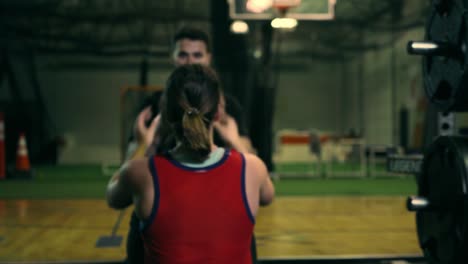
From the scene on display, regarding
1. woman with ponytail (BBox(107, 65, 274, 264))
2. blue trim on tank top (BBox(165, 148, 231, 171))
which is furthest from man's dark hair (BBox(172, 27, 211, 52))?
blue trim on tank top (BBox(165, 148, 231, 171))

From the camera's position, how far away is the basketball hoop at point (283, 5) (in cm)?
565

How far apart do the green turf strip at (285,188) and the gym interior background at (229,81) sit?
24 mm

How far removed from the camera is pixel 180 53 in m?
1.90

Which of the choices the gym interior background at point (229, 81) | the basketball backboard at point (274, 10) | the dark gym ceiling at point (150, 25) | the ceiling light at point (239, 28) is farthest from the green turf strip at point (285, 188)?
the dark gym ceiling at point (150, 25)

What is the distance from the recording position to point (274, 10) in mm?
6062

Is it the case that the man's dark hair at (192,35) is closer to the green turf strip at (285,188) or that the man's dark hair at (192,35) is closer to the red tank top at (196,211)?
the red tank top at (196,211)

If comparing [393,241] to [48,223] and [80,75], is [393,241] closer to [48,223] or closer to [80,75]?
[48,223]

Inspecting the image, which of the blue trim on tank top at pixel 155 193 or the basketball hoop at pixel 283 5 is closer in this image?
the blue trim on tank top at pixel 155 193

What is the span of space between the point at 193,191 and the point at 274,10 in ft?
17.0

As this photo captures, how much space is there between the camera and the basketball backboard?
19.4ft

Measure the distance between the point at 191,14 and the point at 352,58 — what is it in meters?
5.22

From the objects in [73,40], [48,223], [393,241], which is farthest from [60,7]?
[393,241]

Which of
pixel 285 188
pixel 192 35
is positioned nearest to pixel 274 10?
pixel 285 188

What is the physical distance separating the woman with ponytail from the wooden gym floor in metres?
1.50
